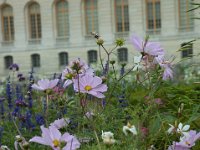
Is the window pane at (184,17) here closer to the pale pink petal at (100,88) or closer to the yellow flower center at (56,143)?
the pale pink petal at (100,88)

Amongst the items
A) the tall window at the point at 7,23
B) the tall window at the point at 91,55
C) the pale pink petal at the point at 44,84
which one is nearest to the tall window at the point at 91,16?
the tall window at the point at 91,55

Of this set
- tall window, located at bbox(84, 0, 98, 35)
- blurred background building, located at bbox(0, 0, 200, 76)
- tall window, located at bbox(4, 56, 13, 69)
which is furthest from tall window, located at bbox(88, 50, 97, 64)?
tall window, located at bbox(4, 56, 13, 69)

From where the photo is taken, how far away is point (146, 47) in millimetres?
1996

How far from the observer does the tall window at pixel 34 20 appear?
99.2 feet

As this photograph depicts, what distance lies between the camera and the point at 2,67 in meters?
31.0

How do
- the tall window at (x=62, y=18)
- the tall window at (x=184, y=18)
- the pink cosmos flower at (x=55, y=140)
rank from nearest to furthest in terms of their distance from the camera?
1. the pink cosmos flower at (x=55, y=140)
2. the tall window at (x=184, y=18)
3. the tall window at (x=62, y=18)

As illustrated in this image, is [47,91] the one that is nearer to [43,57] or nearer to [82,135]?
[82,135]

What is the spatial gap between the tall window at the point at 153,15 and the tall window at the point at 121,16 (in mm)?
1311

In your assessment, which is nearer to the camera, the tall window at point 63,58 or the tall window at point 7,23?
the tall window at point 63,58

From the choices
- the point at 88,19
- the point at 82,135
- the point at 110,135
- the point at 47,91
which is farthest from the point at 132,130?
the point at 88,19

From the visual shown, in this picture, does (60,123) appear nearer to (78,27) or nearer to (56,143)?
(56,143)

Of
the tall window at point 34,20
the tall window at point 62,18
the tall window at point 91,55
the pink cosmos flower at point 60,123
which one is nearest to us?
the pink cosmos flower at point 60,123

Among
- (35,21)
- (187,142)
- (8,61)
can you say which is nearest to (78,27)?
(35,21)

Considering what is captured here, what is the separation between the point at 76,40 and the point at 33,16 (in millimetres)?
3501
